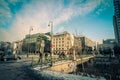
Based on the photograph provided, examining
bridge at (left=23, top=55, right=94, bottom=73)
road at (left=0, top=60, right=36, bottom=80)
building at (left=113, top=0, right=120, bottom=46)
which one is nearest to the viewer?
road at (left=0, top=60, right=36, bottom=80)

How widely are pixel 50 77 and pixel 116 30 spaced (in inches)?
5755

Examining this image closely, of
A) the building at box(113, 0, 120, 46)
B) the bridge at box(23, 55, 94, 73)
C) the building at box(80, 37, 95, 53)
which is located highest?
the building at box(113, 0, 120, 46)

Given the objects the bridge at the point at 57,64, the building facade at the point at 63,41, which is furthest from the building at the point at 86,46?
the bridge at the point at 57,64

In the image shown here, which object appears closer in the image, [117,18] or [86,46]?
[86,46]

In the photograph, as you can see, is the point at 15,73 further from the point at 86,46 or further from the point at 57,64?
the point at 86,46

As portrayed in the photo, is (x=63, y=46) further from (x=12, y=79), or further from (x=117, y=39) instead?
(x=12, y=79)

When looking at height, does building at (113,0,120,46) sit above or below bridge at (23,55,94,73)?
above

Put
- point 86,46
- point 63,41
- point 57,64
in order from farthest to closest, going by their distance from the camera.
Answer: point 86,46 → point 63,41 → point 57,64

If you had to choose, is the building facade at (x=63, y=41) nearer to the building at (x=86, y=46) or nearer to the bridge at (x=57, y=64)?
the building at (x=86, y=46)

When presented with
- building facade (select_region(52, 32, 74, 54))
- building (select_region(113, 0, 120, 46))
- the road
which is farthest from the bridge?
building (select_region(113, 0, 120, 46))

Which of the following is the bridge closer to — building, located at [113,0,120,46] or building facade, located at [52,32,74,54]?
building facade, located at [52,32,74,54]

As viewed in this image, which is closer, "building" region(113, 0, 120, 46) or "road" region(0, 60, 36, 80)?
"road" region(0, 60, 36, 80)

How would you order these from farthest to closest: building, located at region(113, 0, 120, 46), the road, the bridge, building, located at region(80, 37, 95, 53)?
building, located at region(113, 0, 120, 46), building, located at region(80, 37, 95, 53), the bridge, the road

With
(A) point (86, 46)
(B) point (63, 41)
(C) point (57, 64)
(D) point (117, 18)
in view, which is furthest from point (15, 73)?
(D) point (117, 18)
